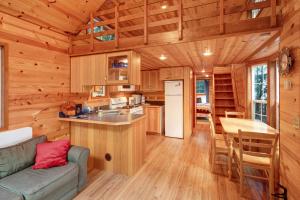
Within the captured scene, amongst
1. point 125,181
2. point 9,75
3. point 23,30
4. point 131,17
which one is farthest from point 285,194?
point 23,30

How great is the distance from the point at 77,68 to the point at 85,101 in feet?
2.65

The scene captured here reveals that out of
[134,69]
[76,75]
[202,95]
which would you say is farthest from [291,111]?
[202,95]

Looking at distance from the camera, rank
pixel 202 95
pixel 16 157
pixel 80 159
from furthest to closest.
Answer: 1. pixel 202 95
2. pixel 80 159
3. pixel 16 157

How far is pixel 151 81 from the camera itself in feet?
18.5

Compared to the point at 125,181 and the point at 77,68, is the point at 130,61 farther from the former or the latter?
the point at 125,181

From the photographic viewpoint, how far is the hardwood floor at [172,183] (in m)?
2.22

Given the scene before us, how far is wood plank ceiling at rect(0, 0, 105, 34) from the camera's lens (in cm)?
231

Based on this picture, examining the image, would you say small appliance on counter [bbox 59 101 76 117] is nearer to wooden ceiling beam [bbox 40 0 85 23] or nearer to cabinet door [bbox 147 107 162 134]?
wooden ceiling beam [bbox 40 0 85 23]

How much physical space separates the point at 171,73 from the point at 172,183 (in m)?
3.35

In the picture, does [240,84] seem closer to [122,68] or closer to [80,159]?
[122,68]

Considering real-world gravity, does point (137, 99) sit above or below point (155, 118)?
above

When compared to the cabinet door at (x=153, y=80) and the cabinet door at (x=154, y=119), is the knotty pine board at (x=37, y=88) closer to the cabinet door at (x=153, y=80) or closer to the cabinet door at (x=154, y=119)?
the cabinet door at (x=154, y=119)

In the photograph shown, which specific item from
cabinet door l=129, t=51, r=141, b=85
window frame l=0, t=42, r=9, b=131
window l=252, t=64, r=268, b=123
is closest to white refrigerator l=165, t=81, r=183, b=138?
window l=252, t=64, r=268, b=123

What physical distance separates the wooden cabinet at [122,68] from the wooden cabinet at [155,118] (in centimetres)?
250
